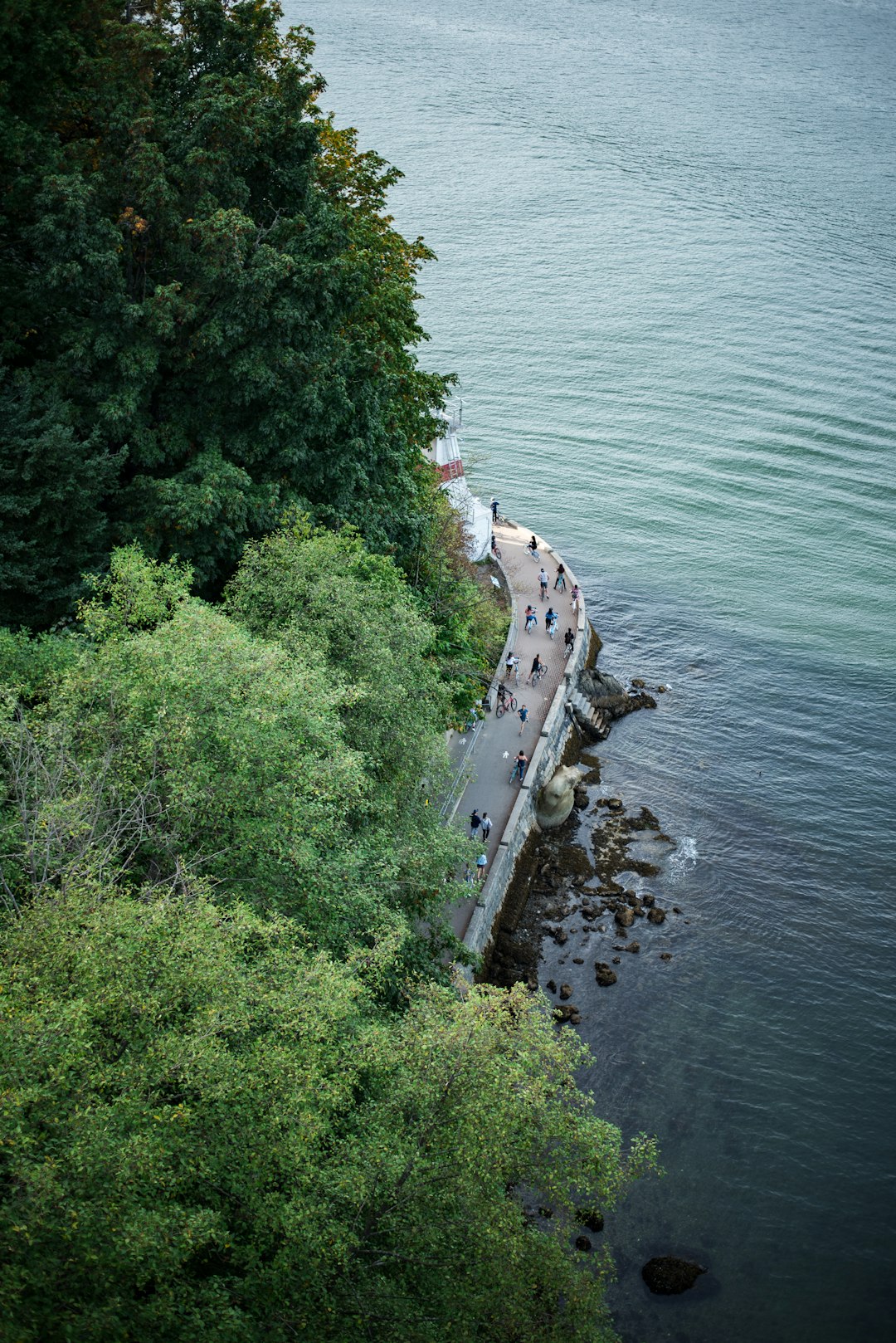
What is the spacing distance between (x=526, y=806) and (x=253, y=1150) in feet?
76.6

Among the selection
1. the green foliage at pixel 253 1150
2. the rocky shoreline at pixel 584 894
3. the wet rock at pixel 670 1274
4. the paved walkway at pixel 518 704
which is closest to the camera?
the green foliage at pixel 253 1150

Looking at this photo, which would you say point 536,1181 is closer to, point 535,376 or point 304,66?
point 304,66

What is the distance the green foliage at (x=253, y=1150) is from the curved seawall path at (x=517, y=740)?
1198 centimetres

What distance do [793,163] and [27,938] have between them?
11110cm

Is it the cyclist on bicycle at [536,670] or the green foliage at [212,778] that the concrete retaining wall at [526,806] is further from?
the green foliage at [212,778]

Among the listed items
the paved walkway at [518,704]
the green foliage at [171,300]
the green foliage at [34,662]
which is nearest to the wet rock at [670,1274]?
the paved walkway at [518,704]

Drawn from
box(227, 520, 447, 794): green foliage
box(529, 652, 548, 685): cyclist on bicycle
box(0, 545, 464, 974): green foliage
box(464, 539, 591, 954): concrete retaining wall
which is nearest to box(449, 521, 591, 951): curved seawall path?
box(464, 539, 591, 954): concrete retaining wall

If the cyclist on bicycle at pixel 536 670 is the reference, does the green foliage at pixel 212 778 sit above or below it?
above

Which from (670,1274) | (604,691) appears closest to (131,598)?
(670,1274)

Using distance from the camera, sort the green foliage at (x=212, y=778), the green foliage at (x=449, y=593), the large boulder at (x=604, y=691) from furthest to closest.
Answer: the large boulder at (x=604, y=691)
the green foliage at (x=449, y=593)
the green foliage at (x=212, y=778)

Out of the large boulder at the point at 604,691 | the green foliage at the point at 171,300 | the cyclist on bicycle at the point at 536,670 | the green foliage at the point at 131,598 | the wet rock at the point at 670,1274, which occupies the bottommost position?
the wet rock at the point at 670,1274

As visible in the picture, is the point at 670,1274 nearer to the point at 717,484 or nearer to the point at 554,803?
the point at 554,803

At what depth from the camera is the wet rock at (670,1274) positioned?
976 inches

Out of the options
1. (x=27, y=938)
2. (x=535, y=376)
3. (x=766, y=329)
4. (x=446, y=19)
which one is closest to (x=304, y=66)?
(x=27, y=938)
